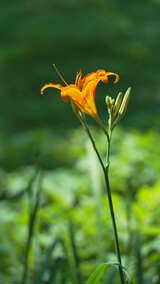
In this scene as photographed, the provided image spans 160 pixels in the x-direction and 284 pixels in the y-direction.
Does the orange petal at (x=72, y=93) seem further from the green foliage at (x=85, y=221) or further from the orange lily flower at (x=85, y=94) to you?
the green foliage at (x=85, y=221)

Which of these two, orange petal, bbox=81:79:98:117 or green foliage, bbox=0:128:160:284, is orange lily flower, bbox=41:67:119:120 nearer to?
orange petal, bbox=81:79:98:117

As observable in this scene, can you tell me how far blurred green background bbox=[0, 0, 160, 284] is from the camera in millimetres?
1283

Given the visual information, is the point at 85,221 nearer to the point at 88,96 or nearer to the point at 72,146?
the point at 88,96

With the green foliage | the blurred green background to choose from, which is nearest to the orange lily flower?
the blurred green background

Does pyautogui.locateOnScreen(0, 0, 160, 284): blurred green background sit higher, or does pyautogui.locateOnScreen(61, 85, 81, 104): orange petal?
pyautogui.locateOnScreen(61, 85, 81, 104): orange petal

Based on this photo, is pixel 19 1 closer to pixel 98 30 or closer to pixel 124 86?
pixel 98 30

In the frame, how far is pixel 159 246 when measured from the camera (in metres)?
1.13

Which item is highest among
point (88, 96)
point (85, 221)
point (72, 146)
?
point (88, 96)

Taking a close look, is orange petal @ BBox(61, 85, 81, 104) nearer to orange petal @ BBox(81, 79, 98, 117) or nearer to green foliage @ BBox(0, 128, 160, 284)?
orange petal @ BBox(81, 79, 98, 117)

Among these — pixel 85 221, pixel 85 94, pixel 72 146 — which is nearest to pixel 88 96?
pixel 85 94

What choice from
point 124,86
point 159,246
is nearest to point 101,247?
point 159,246

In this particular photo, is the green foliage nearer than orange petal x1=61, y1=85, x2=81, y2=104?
No

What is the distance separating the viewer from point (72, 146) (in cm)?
269

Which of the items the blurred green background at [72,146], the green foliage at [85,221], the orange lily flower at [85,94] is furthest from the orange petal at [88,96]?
the green foliage at [85,221]
